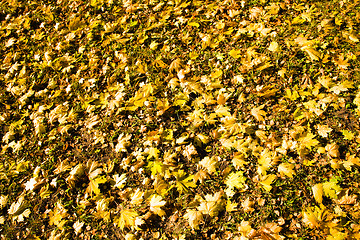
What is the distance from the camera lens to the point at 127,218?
1.79 metres

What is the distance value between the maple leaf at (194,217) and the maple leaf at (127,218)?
0.44 meters

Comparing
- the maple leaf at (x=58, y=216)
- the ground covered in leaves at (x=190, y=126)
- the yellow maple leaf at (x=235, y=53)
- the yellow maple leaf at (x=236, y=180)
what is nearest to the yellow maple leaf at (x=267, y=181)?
the ground covered in leaves at (x=190, y=126)

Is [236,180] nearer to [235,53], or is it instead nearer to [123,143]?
[123,143]

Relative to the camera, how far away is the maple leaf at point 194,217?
66.8 inches

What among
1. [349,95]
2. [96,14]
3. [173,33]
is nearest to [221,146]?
[349,95]

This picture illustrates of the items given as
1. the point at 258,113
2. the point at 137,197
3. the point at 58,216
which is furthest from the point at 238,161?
the point at 58,216

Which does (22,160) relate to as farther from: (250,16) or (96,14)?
(250,16)

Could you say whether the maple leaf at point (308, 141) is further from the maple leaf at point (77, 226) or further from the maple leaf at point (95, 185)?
the maple leaf at point (77, 226)

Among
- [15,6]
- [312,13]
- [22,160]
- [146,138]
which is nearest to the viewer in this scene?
[146,138]

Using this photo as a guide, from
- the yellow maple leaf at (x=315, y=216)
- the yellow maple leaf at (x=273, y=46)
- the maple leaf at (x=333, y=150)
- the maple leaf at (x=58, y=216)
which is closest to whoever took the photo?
the yellow maple leaf at (x=315, y=216)

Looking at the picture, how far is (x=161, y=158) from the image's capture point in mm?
2006

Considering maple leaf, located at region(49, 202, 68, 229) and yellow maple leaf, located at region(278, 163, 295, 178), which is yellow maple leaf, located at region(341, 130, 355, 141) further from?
maple leaf, located at region(49, 202, 68, 229)

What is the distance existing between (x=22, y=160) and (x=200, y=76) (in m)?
2.14

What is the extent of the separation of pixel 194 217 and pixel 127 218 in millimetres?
563
